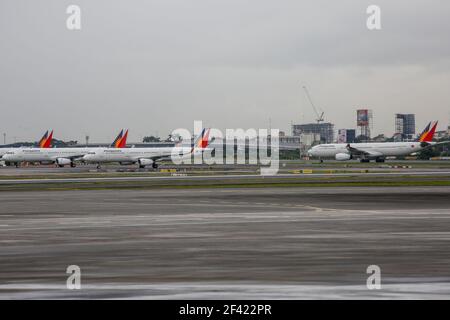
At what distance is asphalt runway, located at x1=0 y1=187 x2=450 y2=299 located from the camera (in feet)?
54.8

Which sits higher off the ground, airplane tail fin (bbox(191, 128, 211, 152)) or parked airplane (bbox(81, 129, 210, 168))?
airplane tail fin (bbox(191, 128, 211, 152))

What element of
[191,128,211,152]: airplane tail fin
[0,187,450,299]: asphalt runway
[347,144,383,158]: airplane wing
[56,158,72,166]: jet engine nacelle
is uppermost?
[191,128,211,152]: airplane tail fin

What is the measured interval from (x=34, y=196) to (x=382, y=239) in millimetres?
37916

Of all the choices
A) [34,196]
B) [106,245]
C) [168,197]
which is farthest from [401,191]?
[106,245]

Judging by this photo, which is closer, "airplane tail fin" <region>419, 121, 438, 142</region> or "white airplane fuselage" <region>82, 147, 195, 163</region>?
"white airplane fuselage" <region>82, 147, 195, 163</region>

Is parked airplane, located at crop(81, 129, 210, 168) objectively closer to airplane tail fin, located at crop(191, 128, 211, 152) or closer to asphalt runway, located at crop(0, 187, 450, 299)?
airplane tail fin, located at crop(191, 128, 211, 152)

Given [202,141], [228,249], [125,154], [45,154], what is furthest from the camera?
[202,141]

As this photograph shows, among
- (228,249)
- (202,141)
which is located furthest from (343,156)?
(228,249)

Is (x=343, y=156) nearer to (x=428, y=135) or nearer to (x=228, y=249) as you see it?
(x=428, y=135)

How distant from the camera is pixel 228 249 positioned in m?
23.7

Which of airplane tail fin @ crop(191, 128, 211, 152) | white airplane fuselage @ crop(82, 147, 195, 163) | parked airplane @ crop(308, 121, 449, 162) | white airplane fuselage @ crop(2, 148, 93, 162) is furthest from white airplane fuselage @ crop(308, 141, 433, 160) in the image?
white airplane fuselage @ crop(2, 148, 93, 162)

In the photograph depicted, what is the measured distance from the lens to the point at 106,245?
25.2m

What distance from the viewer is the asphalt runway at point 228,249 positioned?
16703 millimetres
